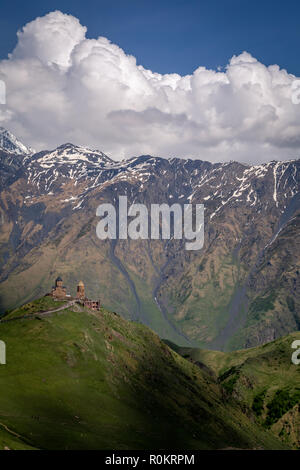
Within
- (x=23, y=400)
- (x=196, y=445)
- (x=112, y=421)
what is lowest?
(x=196, y=445)

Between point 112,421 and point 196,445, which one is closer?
point 112,421

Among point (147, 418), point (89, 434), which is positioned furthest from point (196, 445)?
point (89, 434)

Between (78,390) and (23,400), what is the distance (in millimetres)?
30488

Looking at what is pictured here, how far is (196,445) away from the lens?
185375 millimetres
